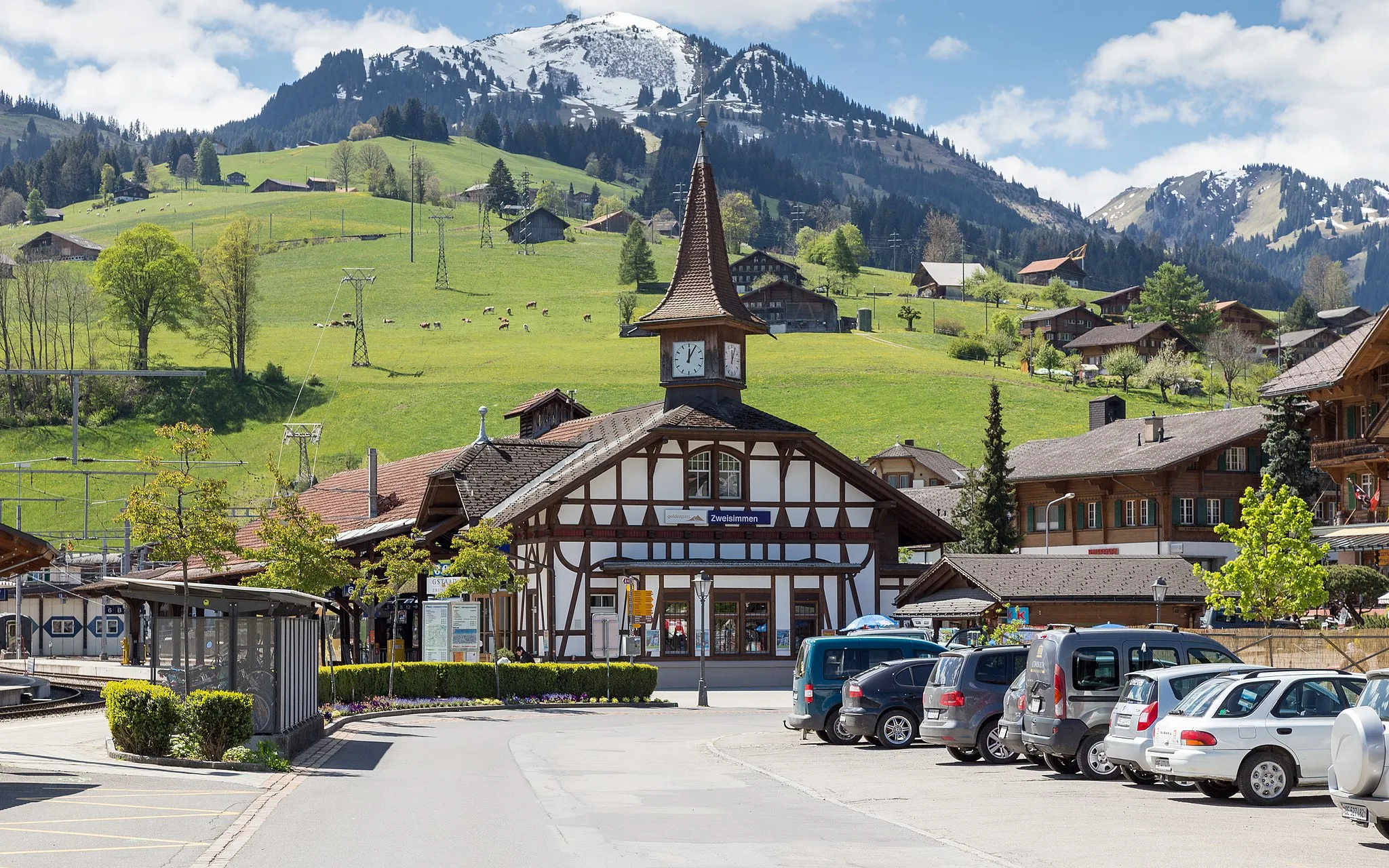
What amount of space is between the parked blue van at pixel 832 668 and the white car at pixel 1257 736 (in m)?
10.8

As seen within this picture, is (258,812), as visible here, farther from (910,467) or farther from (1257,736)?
(910,467)

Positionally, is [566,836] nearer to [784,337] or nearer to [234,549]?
[234,549]

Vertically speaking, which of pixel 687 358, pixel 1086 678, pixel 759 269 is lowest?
pixel 1086 678

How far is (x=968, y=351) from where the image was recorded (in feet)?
470

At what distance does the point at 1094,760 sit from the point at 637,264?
158 meters

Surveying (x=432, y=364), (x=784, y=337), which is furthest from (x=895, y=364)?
(x=432, y=364)

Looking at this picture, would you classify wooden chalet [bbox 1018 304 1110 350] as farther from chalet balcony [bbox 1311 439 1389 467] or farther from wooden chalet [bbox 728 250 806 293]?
chalet balcony [bbox 1311 439 1389 467]

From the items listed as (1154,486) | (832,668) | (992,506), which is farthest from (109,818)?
(1154,486)

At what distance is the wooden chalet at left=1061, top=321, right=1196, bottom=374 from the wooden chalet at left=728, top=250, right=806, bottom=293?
45660 millimetres

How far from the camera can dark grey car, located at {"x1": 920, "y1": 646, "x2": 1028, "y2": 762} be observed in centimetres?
2464

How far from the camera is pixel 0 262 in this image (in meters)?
152

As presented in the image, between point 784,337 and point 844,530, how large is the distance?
315 feet

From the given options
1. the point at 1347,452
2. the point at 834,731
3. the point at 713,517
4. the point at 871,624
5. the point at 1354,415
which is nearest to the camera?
the point at 834,731

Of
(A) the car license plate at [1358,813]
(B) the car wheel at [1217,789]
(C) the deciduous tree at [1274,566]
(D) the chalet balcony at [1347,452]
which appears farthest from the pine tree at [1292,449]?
(A) the car license plate at [1358,813]
